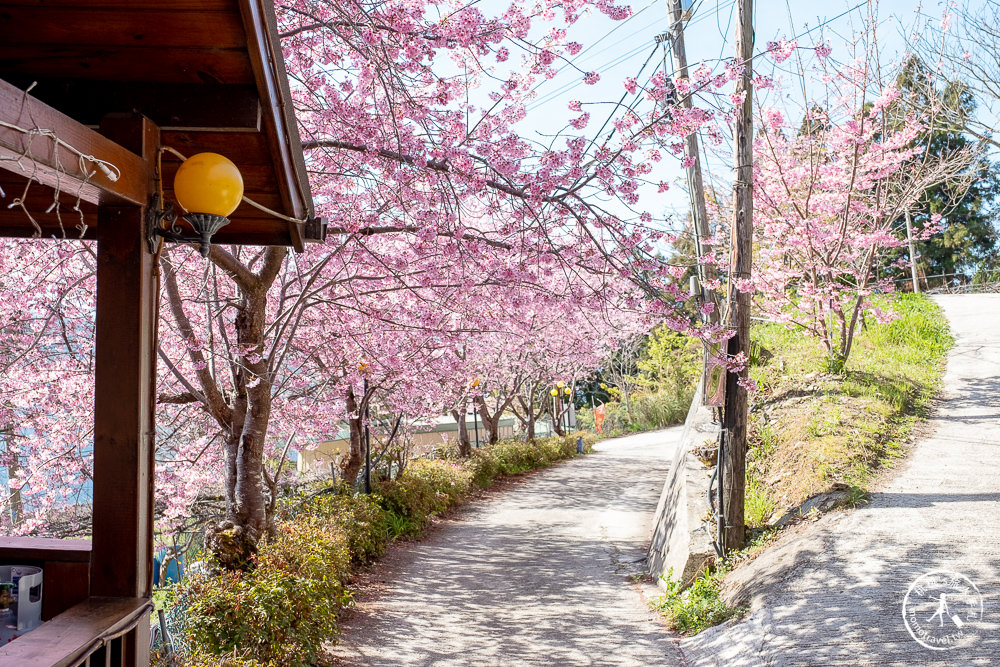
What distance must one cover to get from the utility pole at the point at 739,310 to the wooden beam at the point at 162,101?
4360mm

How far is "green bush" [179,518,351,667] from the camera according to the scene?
428 centimetres

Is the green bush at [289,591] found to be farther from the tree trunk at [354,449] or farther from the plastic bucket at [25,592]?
the plastic bucket at [25,592]

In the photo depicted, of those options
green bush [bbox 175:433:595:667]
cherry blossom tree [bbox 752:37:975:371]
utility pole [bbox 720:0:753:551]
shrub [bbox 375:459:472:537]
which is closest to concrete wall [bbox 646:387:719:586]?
utility pole [bbox 720:0:753:551]

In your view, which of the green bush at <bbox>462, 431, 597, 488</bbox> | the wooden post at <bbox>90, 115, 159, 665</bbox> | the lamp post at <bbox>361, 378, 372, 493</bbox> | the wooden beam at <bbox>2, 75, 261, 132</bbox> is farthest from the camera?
the green bush at <bbox>462, 431, 597, 488</bbox>

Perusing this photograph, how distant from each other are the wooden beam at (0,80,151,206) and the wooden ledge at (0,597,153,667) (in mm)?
1448

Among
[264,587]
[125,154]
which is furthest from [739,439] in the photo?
[125,154]

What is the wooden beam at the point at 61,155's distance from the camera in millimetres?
1884

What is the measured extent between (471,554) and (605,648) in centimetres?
353

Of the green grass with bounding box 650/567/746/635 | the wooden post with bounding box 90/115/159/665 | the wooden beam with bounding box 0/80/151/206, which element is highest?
the wooden beam with bounding box 0/80/151/206

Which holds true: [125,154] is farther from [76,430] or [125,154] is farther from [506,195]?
[76,430]

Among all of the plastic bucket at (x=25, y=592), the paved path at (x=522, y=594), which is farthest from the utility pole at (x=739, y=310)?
the plastic bucket at (x=25, y=592)

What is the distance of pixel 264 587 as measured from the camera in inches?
179

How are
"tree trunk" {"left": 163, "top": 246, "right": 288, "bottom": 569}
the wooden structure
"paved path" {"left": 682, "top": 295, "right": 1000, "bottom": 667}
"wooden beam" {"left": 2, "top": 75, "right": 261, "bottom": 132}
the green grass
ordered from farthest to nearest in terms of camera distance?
"tree trunk" {"left": 163, "top": 246, "right": 288, "bottom": 569}, the green grass, "paved path" {"left": 682, "top": 295, "right": 1000, "bottom": 667}, "wooden beam" {"left": 2, "top": 75, "right": 261, "bottom": 132}, the wooden structure

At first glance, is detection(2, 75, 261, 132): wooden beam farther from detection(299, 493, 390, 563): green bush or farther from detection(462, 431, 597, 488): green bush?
detection(462, 431, 597, 488): green bush
